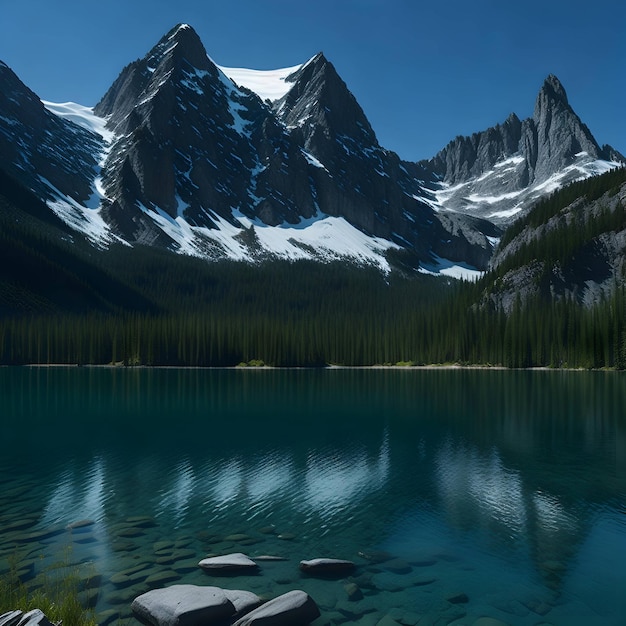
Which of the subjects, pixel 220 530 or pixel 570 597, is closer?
pixel 570 597

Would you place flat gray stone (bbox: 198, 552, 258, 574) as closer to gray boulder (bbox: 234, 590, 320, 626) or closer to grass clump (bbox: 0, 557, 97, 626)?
gray boulder (bbox: 234, 590, 320, 626)

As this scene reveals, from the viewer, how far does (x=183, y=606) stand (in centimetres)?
1549

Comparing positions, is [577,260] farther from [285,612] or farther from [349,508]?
[285,612]

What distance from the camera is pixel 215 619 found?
50.7 feet

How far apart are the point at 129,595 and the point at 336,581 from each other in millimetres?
6264

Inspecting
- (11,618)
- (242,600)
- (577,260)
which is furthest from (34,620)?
(577,260)

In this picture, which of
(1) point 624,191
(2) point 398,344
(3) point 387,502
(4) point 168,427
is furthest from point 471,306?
(3) point 387,502

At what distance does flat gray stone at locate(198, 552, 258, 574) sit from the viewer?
63.4 ft

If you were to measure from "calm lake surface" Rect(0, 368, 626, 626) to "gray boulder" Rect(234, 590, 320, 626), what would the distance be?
69 centimetres

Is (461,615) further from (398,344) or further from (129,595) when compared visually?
(398,344)

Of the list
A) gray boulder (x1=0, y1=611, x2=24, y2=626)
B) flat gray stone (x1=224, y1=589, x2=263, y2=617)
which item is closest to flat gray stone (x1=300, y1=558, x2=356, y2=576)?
flat gray stone (x1=224, y1=589, x2=263, y2=617)

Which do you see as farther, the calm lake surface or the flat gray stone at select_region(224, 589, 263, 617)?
the calm lake surface

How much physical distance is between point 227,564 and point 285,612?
4280 mm

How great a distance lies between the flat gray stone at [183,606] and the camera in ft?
49.8
